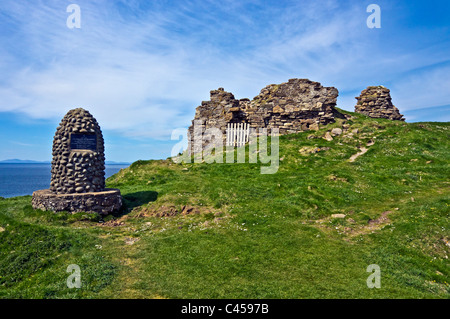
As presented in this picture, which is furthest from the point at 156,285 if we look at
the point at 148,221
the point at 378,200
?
the point at 378,200

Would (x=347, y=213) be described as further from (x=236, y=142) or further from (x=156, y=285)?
(x=236, y=142)

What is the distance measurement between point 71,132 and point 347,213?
19660 millimetres

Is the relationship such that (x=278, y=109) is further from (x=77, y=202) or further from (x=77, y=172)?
(x=77, y=202)

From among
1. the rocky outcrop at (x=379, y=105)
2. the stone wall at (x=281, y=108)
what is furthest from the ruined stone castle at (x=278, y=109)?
the rocky outcrop at (x=379, y=105)

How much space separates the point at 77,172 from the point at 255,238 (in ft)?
42.0

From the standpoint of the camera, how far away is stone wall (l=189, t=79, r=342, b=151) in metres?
36.3

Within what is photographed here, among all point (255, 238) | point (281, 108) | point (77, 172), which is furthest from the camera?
point (281, 108)

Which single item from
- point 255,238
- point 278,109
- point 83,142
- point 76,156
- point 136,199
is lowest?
point 255,238

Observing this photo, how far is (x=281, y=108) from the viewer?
37.7 m

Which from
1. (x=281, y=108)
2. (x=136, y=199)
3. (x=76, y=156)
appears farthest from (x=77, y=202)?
(x=281, y=108)

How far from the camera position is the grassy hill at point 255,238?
386 inches

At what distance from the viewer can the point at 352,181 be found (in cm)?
2156

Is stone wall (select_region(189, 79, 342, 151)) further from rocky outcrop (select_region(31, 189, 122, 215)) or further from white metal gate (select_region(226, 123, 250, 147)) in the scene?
rocky outcrop (select_region(31, 189, 122, 215))

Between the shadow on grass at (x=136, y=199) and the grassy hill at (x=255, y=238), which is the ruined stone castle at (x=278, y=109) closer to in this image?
the grassy hill at (x=255, y=238)
